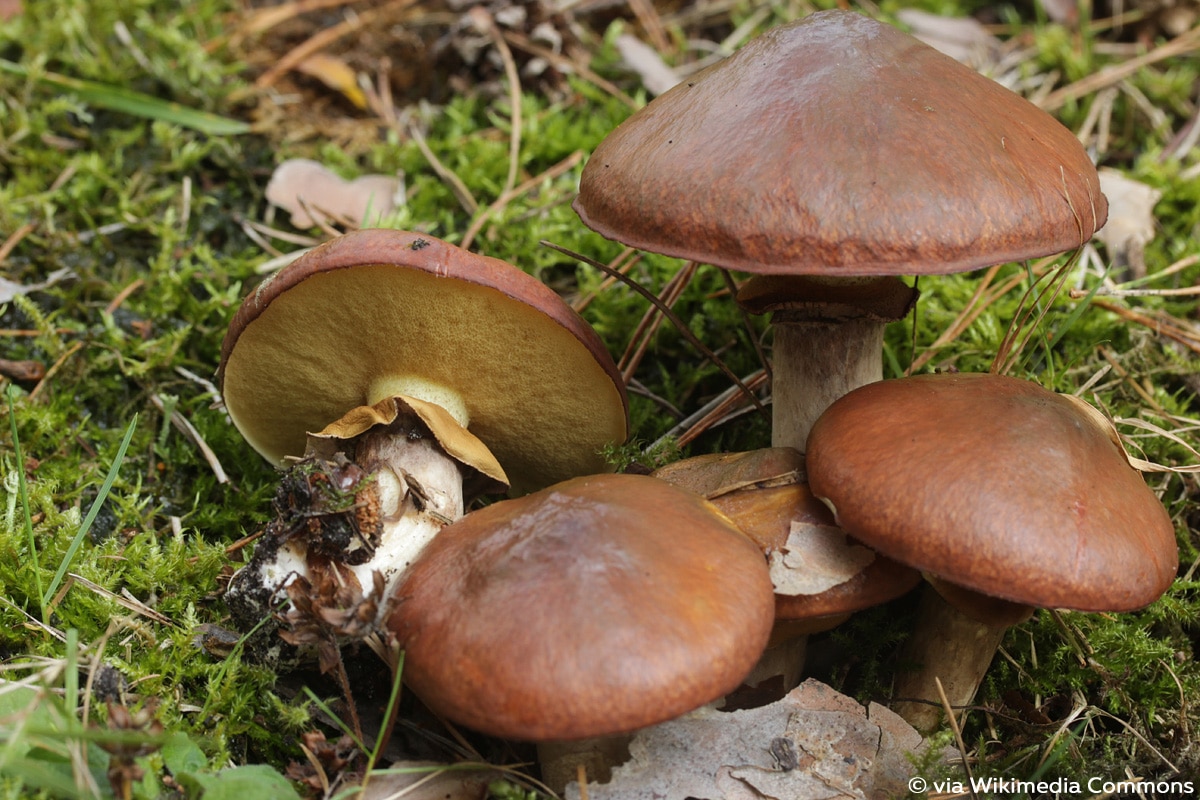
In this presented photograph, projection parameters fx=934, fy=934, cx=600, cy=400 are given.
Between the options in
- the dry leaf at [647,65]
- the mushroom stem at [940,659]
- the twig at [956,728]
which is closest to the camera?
the twig at [956,728]

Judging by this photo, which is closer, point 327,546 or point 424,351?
point 327,546

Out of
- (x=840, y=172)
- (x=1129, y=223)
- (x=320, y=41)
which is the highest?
(x=320, y=41)

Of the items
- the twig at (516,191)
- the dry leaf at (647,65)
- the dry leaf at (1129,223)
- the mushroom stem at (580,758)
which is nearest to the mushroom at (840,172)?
the mushroom stem at (580,758)

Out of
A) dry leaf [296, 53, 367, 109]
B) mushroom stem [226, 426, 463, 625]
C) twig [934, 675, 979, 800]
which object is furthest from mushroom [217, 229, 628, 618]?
dry leaf [296, 53, 367, 109]

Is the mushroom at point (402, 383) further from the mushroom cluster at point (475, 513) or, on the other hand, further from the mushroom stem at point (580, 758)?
the mushroom stem at point (580, 758)

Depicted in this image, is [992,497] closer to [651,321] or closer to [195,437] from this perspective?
[651,321]

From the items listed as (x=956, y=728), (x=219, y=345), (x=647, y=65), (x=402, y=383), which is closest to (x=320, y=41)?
(x=647, y=65)

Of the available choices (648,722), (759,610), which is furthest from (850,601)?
(648,722)
